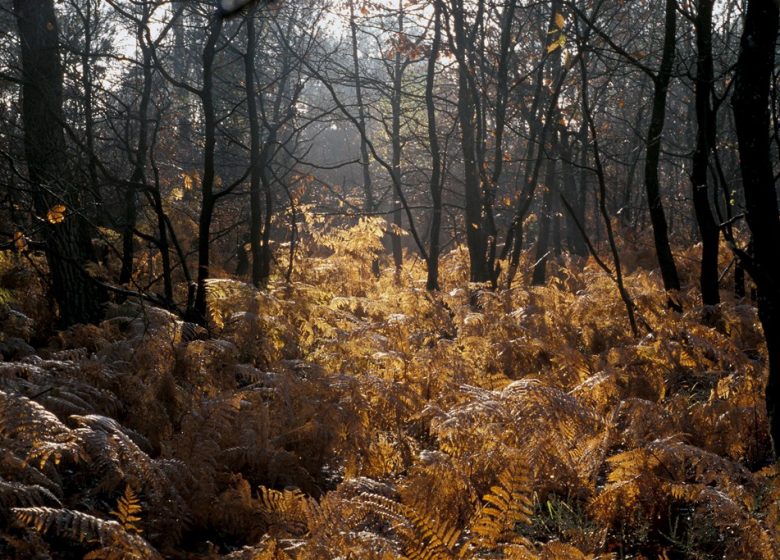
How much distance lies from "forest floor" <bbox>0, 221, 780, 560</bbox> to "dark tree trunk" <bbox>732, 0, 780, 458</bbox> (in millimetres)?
882

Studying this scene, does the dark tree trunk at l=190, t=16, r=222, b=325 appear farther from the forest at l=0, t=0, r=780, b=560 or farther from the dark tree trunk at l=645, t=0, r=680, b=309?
the dark tree trunk at l=645, t=0, r=680, b=309

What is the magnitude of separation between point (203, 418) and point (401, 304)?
4.16 meters

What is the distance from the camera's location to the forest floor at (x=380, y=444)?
9.66 ft

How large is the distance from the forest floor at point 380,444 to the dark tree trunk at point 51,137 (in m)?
0.71

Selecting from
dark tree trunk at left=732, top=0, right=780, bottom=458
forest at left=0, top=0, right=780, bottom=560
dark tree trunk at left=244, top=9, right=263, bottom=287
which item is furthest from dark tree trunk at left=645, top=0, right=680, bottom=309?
dark tree trunk at left=244, top=9, right=263, bottom=287

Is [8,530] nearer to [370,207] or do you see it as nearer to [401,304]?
[401,304]

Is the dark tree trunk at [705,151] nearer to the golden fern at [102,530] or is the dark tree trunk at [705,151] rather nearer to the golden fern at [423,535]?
the golden fern at [423,535]

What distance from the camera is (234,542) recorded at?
3.57 m

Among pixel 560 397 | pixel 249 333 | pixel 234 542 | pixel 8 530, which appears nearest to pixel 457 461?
pixel 560 397

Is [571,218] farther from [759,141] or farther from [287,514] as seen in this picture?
[287,514]

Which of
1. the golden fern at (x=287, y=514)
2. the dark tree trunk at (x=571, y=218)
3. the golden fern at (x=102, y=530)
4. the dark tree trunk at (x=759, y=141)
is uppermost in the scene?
the dark tree trunk at (x=571, y=218)

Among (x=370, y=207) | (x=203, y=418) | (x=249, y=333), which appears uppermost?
(x=370, y=207)

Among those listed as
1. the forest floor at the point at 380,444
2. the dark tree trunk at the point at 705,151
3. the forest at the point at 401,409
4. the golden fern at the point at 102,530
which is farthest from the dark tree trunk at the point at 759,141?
the golden fern at the point at 102,530

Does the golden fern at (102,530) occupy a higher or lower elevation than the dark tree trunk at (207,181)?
lower
